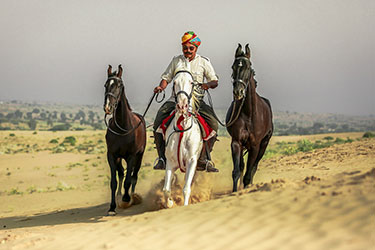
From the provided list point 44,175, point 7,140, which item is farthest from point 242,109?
point 7,140

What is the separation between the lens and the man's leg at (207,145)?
389 inches

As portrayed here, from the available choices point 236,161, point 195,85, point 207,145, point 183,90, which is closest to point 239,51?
point 195,85

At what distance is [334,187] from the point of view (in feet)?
23.2

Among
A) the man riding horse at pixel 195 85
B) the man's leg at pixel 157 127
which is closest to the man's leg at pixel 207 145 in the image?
the man riding horse at pixel 195 85

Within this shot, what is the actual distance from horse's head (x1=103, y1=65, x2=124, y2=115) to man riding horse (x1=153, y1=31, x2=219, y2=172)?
2.99 feet

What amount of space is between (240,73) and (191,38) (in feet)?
4.12

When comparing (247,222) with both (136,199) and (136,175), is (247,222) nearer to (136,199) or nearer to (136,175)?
(136,175)

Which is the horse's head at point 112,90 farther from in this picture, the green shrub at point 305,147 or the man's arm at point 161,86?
the green shrub at point 305,147

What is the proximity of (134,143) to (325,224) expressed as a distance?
611 cm

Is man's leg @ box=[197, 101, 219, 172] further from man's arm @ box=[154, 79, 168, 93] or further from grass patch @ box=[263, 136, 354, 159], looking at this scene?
grass patch @ box=[263, 136, 354, 159]

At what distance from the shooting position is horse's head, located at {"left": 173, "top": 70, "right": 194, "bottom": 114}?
8.64 m

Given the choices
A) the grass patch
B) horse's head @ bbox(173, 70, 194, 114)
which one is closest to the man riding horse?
horse's head @ bbox(173, 70, 194, 114)

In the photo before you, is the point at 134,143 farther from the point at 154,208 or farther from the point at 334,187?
the point at 334,187

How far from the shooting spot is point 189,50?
9844 mm
